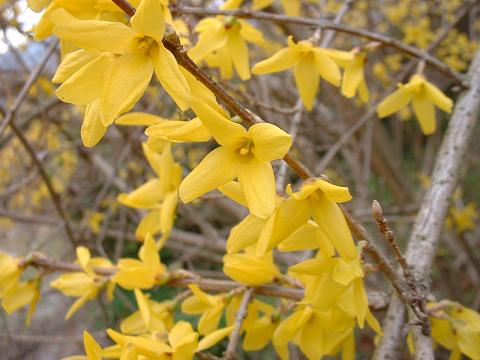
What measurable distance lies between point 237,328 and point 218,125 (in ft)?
1.69

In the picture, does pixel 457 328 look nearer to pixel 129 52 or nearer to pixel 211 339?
pixel 211 339

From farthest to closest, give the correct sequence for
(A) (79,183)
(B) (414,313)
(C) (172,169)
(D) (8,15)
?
(A) (79,183) → (D) (8,15) → (C) (172,169) → (B) (414,313)

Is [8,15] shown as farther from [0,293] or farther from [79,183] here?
[79,183]

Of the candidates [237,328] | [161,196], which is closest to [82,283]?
[161,196]

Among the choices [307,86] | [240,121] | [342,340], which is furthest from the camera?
[307,86]

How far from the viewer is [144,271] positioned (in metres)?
1.32

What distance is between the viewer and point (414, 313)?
43.6 inches

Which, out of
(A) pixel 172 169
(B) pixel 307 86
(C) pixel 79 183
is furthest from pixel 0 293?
(C) pixel 79 183

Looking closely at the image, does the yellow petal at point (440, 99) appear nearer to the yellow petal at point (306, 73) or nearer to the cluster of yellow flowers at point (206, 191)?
the cluster of yellow flowers at point (206, 191)

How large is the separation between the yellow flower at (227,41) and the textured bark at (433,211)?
65 centimetres

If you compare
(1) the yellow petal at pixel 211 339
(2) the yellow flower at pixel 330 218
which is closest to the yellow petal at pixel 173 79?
(2) the yellow flower at pixel 330 218

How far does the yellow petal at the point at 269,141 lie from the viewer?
0.87 metres

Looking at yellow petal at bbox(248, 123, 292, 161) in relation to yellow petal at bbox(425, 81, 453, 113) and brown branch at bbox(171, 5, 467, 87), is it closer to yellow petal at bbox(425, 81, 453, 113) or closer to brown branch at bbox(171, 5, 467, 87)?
brown branch at bbox(171, 5, 467, 87)

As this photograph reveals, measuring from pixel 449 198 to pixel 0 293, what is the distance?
131 centimetres
